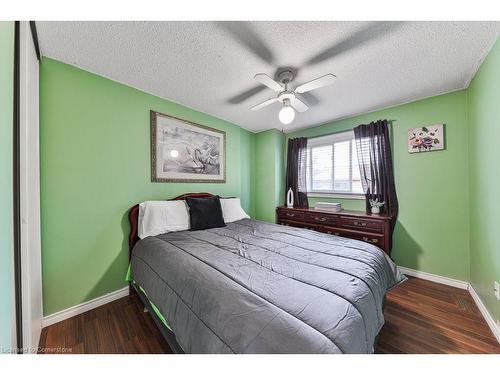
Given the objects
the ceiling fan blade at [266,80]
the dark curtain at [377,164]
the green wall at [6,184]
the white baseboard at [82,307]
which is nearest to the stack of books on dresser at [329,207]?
the dark curtain at [377,164]

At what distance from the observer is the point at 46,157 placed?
160cm

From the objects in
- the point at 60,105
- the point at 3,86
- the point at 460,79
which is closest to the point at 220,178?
the point at 60,105

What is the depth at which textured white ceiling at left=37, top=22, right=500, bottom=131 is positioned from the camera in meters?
1.32

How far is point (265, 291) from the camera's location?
989 millimetres

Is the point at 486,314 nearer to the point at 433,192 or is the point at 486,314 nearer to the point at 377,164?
the point at 433,192

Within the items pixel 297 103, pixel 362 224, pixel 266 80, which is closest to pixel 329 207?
pixel 362 224

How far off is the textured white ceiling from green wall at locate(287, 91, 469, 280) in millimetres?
272

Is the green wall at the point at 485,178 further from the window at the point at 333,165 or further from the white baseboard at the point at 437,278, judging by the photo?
the window at the point at 333,165

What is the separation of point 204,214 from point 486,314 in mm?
2782

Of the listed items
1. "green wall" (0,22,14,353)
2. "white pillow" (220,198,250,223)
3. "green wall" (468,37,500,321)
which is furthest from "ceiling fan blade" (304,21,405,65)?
"white pillow" (220,198,250,223)

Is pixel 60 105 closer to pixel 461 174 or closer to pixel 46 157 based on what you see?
pixel 46 157

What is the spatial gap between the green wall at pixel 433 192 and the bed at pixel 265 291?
4.13 feet

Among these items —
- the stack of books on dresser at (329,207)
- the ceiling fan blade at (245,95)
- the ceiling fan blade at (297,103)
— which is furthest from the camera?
the stack of books on dresser at (329,207)

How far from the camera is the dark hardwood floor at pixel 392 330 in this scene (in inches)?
53.0
